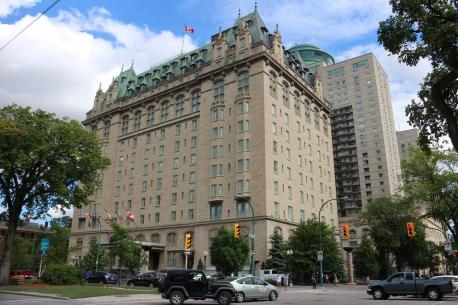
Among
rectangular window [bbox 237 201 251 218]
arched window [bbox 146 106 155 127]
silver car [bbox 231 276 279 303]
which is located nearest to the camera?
silver car [bbox 231 276 279 303]

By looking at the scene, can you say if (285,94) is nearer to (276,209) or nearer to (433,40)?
(276,209)

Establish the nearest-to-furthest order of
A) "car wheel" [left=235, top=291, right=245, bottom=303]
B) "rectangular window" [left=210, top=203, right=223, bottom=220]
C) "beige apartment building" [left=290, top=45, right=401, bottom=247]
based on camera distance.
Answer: "car wheel" [left=235, top=291, right=245, bottom=303] < "rectangular window" [left=210, top=203, right=223, bottom=220] < "beige apartment building" [left=290, top=45, right=401, bottom=247]

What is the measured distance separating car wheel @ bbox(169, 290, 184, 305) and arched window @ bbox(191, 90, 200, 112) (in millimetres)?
52545

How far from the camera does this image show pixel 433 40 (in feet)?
43.5

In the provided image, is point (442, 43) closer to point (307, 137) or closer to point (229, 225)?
point (229, 225)

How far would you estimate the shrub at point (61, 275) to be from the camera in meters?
34.5

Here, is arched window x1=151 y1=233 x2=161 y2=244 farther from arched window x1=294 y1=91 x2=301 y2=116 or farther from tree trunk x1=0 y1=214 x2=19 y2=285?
tree trunk x1=0 y1=214 x2=19 y2=285

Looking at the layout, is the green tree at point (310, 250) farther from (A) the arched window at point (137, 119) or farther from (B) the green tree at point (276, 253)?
(A) the arched window at point (137, 119)

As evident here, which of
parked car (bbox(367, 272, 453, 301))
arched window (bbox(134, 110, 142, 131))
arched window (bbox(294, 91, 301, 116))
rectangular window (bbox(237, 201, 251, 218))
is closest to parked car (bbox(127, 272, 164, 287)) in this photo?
rectangular window (bbox(237, 201, 251, 218))

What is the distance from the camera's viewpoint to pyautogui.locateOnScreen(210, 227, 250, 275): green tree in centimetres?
4584

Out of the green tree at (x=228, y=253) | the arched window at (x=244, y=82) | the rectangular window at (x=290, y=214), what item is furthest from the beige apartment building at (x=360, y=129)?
the green tree at (x=228, y=253)

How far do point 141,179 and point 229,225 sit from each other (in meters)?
23.4

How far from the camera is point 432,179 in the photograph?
48.9m

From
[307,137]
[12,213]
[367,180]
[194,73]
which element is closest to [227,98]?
[194,73]
